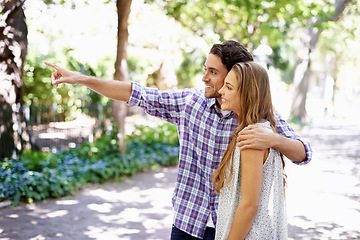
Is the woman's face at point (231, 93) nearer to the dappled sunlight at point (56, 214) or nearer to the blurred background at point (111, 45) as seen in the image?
the dappled sunlight at point (56, 214)

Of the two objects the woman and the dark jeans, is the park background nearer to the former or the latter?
the dark jeans

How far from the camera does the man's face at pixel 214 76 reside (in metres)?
2.43

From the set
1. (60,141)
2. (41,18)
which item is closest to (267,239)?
(41,18)

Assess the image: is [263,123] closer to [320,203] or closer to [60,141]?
[320,203]

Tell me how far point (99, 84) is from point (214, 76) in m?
0.73

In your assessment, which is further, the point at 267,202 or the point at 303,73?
the point at 303,73

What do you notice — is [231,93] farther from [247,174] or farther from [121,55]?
[121,55]

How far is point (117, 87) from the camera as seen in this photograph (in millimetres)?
2648

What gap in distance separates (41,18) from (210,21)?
606 cm

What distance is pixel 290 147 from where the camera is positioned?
7.06 ft

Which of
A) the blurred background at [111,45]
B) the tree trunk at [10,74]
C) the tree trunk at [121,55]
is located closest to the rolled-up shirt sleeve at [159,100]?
the blurred background at [111,45]

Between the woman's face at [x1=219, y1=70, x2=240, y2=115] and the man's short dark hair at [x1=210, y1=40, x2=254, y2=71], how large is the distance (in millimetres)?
325

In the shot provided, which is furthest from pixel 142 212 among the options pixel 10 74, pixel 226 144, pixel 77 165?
pixel 226 144

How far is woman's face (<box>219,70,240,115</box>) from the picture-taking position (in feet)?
6.81
